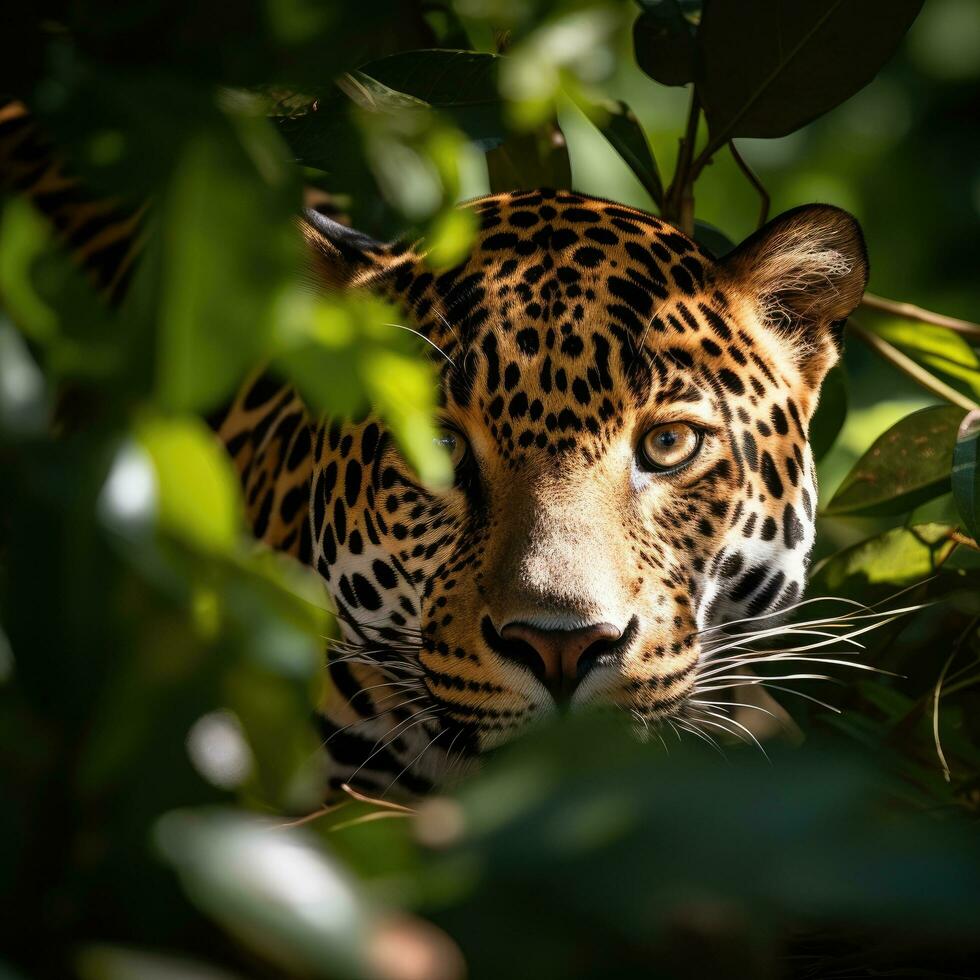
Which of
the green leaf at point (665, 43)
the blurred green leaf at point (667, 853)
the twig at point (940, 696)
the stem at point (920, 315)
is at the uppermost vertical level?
the green leaf at point (665, 43)

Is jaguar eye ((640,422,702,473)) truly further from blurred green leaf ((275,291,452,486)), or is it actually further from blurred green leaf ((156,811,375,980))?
blurred green leaf ((156,811,375,980))

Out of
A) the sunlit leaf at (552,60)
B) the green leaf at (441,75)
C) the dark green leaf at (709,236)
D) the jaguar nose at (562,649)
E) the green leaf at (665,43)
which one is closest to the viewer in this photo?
the sunlit leaf at (552,60)

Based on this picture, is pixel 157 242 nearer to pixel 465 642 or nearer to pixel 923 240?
pixel 465 642

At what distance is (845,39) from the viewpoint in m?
1.52

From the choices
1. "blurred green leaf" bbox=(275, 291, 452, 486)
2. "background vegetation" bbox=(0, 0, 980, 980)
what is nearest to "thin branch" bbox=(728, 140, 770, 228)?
"background vegetation" bbox=(0, 0, 980, 980)

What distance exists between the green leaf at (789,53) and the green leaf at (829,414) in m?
0.46

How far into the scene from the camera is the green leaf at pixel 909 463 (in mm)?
1747

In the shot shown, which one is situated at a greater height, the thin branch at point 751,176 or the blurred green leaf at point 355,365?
the thin branch at point 751,176

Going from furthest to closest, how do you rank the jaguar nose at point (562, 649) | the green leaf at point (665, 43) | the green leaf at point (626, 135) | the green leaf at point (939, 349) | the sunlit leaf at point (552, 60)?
the green leaf at point (939, 349) → the green leaf at point (626, 135) → the green leaf at point (665, 43) → the jaguar nose at point (562, 649) → the sunlit leaf at point (552, 60)

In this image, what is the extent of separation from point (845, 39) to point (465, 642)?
0.89 meters

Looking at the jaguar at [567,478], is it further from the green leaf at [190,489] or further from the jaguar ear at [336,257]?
the green leaf at [190,489]

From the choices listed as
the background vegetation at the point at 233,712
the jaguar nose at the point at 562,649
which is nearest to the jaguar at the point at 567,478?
the jaguar nose at the point at 562,649

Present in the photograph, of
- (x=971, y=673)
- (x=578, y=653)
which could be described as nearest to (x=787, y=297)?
(x=971, y=673)

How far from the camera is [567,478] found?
1.58 m
